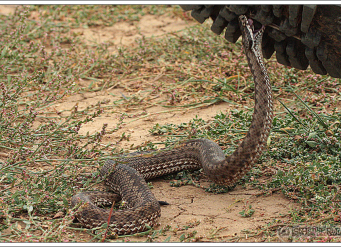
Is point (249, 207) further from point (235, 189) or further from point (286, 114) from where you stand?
point (286, 114)

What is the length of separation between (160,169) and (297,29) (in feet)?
7.79

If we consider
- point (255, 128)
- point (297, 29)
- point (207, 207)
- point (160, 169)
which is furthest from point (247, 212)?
point (297, 29)

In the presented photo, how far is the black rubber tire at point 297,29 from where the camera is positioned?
4566mm

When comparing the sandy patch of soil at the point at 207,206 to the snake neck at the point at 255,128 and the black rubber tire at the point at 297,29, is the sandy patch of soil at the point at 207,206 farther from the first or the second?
the black rubber tire at the point at 297,29

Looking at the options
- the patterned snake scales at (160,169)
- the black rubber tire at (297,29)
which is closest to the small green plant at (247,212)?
the patterned snake scales at (160,169)

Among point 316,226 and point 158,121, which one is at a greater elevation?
point 316,226

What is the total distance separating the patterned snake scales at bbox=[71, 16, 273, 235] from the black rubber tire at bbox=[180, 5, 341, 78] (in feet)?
0.57

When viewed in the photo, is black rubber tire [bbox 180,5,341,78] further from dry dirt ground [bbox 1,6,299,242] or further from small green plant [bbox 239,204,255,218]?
small green plant [bbox 239,204,255,218]

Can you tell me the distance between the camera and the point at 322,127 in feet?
18.8

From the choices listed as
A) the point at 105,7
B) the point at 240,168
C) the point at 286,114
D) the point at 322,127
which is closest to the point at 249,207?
the point at 240,168

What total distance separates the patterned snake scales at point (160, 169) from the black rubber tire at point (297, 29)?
175 mm

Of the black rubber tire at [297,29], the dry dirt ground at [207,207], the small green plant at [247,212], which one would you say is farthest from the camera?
the black rubber tire at [297,29]

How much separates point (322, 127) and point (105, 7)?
7.61 meters

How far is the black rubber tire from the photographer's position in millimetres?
4566
